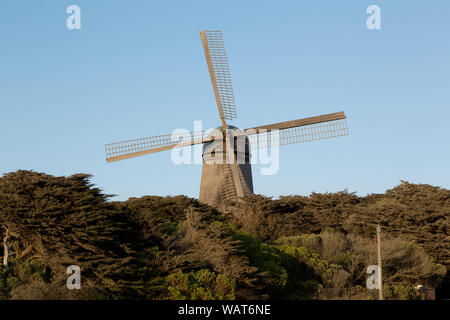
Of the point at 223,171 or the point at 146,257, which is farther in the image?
the point at 223,171

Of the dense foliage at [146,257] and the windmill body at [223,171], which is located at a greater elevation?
the windmill body at [223,171]

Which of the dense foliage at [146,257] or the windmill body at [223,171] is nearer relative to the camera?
the dense foliage at [146,257]

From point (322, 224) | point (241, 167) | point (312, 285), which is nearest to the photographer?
point (312, 285)

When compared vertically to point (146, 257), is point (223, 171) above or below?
above

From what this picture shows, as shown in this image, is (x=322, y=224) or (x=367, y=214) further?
(x=322, y=224)

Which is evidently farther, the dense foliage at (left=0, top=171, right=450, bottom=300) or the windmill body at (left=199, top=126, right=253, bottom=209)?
the windmill body at (left=199, top=126, right=253, bottom=209)

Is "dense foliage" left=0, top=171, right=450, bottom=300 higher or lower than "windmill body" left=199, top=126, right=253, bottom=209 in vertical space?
lower

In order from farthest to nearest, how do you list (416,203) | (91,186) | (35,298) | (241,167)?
(416,203)
(241,167)
(91,186)
(35,298)

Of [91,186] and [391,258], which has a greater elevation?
[91,186]

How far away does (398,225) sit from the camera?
55156 millimetres

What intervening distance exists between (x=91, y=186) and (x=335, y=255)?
19.1 meters
